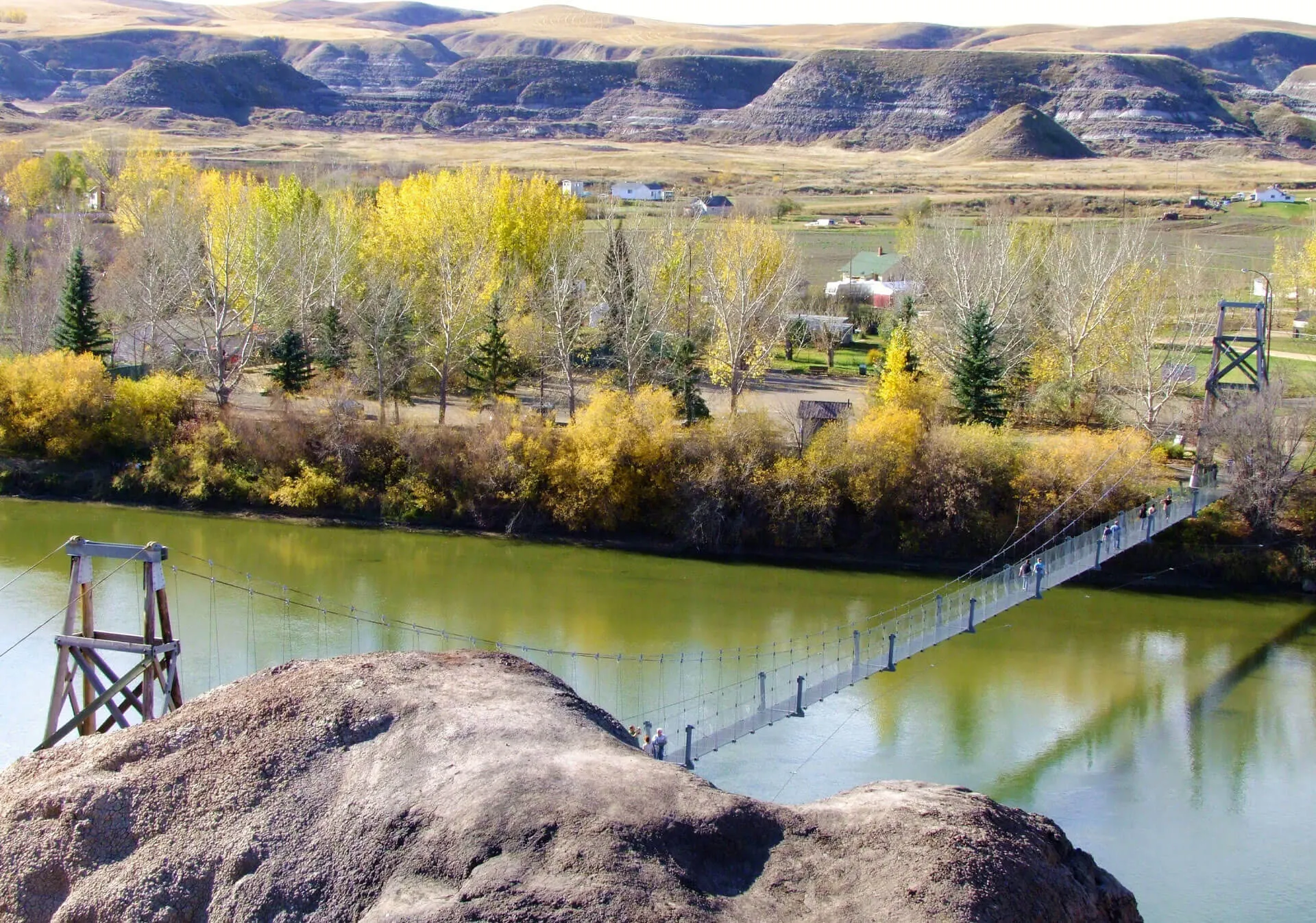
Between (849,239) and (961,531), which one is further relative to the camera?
(849,239)

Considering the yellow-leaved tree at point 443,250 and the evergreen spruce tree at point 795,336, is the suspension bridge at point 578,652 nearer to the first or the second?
the yellow-leaved tree at point 443,250

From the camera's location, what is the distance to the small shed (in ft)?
93.5

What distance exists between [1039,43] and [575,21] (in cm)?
4924

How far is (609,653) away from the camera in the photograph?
68.8ft

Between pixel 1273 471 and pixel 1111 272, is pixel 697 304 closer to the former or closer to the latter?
pixel 1111 272

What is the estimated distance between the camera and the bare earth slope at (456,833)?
8.68m

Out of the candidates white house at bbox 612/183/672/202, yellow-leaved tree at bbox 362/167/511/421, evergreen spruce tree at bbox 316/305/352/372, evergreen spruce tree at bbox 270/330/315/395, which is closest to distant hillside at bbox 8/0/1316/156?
white house at bbox 612/183/672/202

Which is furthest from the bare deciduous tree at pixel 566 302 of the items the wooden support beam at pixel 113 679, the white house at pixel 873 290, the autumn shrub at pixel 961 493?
the wooden support beam at pixel 113 679

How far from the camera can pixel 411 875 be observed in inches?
353

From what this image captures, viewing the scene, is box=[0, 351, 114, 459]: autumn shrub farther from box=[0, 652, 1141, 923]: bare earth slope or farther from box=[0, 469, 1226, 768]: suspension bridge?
box=[0, 652, 1141, 923]: bare earth slope

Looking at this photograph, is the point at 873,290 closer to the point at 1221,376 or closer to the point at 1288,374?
the point at 1288,374

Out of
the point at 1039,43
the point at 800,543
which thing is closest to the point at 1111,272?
the point at 800,543

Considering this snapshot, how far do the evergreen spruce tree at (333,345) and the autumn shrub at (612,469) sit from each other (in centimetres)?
727

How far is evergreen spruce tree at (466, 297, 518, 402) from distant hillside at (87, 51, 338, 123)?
63314 millimetres
